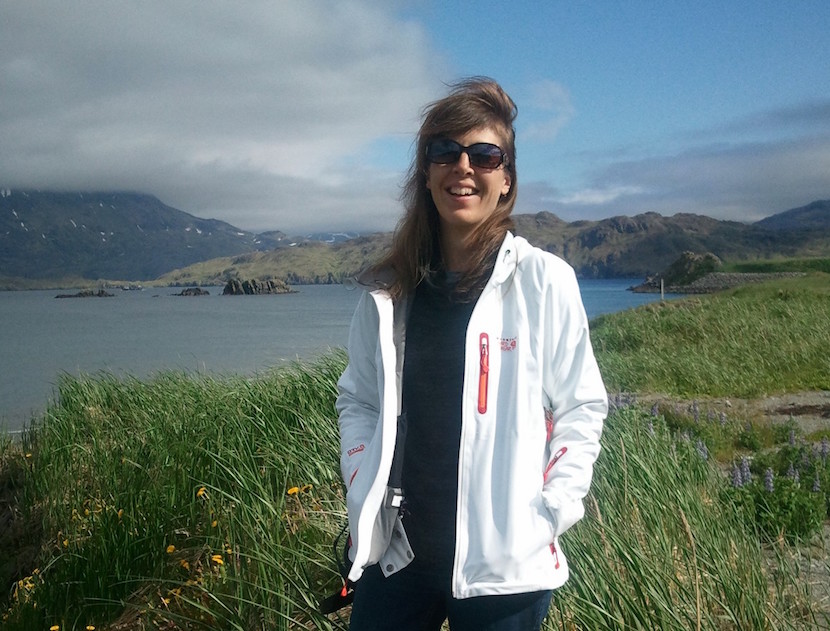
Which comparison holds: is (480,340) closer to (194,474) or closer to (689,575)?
(689,575)

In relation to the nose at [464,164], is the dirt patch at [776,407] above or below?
below

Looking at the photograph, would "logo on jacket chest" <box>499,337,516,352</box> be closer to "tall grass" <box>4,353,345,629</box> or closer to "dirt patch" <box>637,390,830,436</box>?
"tall grass" <box>4,353,345,629</box>

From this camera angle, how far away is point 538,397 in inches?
67.5

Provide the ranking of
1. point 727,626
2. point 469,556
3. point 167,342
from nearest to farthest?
point 469,556, point 727,626, point 167,342

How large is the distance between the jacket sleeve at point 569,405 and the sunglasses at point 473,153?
370 millimetres

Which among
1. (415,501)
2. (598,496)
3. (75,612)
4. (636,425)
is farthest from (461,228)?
(75,612)

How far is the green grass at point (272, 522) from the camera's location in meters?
2.38

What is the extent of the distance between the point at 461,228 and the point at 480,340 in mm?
355

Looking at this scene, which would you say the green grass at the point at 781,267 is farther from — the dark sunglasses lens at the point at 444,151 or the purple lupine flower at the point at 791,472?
the dark sunglasses lens at the point at 444,151

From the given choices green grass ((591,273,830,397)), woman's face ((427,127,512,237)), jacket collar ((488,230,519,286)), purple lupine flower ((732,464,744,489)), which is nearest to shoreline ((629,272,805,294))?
green grass ((591,273,830,397))

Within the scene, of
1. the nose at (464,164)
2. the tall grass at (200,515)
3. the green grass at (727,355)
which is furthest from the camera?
the green grass at (727,355)

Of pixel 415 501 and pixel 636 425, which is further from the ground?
pixel 415 501

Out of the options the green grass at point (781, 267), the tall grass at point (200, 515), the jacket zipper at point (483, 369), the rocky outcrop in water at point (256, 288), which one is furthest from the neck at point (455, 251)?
the rocky outcrop in water at point (256, 288)

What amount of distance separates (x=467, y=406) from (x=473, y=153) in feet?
2.18
